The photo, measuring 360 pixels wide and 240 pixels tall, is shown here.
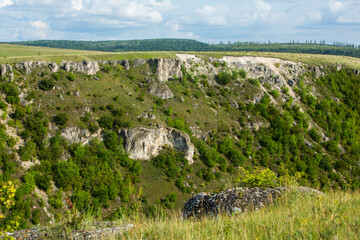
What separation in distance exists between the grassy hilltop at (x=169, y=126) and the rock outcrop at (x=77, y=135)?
56 centimetres

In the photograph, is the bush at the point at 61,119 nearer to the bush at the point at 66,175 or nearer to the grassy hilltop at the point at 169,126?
the grassy hilltop at the point at 169,126

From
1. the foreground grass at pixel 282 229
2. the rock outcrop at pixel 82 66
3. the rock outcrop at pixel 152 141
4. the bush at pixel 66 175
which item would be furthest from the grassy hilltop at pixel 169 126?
the foreground grass at pixel 282 229

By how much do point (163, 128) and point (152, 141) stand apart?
336 centimetres

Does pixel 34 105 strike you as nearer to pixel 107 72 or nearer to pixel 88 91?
pixel 88 91

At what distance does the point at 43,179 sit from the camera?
104ft

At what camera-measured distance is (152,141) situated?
44031 mm

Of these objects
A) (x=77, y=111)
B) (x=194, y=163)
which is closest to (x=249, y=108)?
(x=194, y=163)

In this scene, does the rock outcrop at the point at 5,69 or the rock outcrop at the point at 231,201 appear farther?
the rock outcrop at the point at 5,69

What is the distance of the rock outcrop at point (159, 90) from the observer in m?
54.3

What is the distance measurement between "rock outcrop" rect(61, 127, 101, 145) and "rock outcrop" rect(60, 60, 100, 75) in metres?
15.2

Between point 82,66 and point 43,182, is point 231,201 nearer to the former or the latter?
point 43,182

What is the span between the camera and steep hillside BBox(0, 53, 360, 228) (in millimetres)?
34125

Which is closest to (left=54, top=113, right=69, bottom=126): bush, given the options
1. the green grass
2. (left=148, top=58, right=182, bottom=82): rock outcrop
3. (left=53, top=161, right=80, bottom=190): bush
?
(left=53, top=161, right=80, bottom=190): bush

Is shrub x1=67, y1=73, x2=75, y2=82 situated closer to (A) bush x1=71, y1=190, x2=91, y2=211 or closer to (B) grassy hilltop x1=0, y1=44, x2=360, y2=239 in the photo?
(B) grassy hilltop x1=0, y1=44, x2=360, y2=239
